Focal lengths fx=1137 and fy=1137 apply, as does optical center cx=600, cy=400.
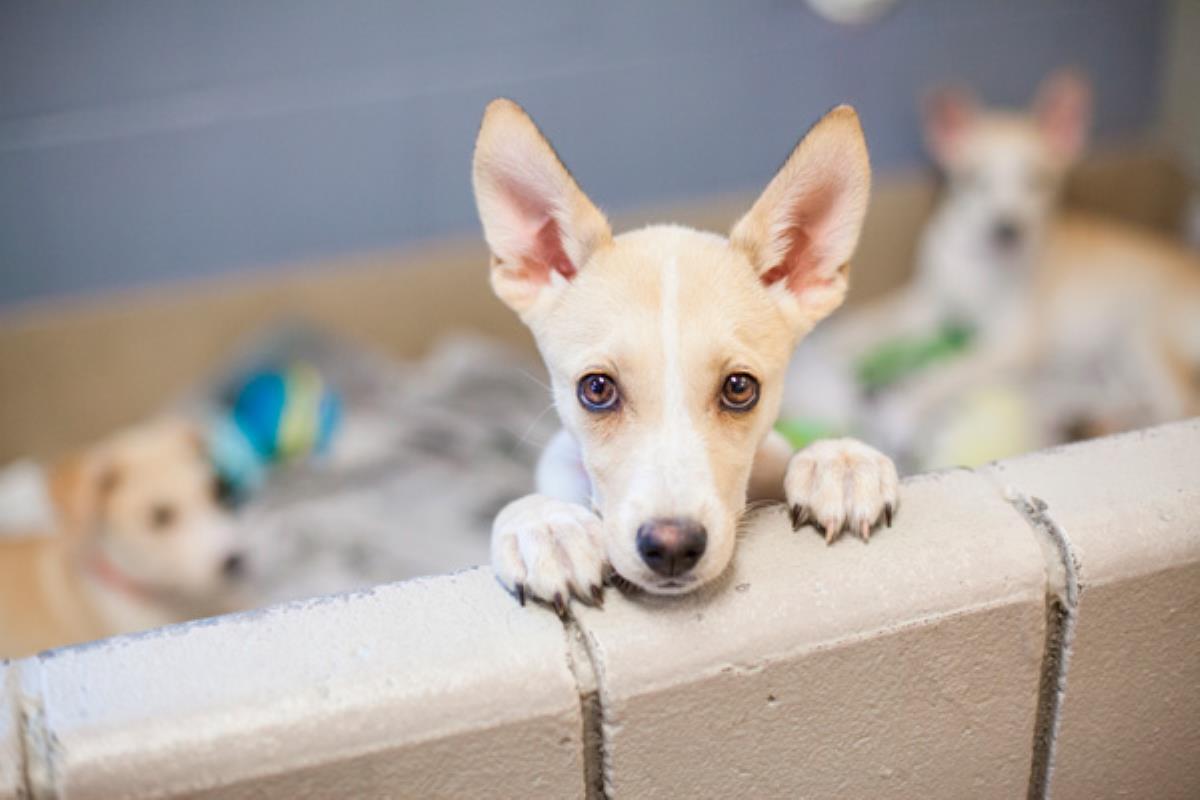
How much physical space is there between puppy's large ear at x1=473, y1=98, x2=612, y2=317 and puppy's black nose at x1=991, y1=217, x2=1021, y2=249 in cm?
262

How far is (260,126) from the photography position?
12.5 feet

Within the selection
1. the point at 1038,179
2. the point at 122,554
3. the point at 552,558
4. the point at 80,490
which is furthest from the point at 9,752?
the point at 1038,179

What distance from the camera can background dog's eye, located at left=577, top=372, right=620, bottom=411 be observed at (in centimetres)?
152

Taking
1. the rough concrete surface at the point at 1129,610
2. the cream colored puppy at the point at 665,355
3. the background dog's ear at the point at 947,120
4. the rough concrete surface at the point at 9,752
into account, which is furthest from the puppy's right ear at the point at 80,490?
the background dog's ear at the point at 947,120

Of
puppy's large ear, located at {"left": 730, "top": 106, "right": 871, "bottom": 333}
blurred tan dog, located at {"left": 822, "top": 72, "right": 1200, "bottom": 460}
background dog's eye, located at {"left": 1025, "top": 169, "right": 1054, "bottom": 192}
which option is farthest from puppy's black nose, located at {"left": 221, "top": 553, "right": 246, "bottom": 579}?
background dog's eye, located at {"left": 1025, "top": 169, "right": 1054, "bottom": 192}

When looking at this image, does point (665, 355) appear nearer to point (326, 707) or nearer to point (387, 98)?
point (326, 707)

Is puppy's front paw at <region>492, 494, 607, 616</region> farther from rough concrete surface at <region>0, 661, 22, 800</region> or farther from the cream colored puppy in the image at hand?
rough concrete surface at <region>0, 661, 22, 800</region>

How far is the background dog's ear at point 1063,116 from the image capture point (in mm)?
3855

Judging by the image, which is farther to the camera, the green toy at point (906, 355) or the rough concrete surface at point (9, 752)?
the green toy at point (906, 355)

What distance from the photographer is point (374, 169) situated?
395 centimetres

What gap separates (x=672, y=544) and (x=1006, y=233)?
301cm

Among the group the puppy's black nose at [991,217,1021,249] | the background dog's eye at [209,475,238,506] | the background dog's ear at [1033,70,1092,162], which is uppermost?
the background dog's ear at [1033,70,1092,162]

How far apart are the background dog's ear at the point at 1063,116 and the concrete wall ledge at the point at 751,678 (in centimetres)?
262

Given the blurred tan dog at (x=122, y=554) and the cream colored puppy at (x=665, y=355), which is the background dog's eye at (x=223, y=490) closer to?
the blurred tan dog at (x=122, y=554)
